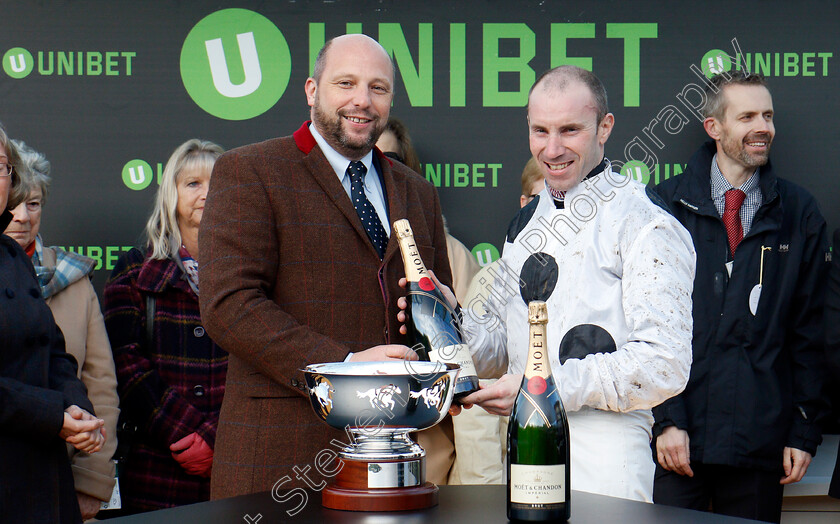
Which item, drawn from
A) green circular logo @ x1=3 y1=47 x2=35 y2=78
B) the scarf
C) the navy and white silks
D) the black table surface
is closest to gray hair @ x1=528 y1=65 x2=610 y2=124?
the navy and white silks

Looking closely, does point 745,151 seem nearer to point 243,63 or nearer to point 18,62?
point 243,63

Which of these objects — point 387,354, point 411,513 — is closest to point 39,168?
point 387,354

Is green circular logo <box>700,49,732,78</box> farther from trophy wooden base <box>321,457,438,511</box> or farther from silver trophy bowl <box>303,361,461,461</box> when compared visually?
trophy wooden base <box>321,457,438,511</box>

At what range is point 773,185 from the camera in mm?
3314

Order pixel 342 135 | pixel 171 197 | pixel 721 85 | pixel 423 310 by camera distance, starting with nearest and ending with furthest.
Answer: pixel 423 310, pixel 342 135, pixel 171 197, pixel 721 85

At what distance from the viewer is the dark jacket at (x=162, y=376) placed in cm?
301

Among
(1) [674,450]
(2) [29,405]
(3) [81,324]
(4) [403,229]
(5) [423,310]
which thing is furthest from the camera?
(1) [674,450]

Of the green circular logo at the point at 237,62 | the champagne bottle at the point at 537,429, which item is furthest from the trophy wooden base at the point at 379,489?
the green circular logo at the point at 237,62

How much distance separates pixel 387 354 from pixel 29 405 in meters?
1.06

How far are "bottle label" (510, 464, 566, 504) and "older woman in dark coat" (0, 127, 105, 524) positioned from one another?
4.62 ft

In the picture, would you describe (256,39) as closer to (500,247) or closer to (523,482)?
(500,247)

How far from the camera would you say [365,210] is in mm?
2211

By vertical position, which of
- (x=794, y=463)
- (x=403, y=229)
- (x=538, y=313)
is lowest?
(x=794, y=463)

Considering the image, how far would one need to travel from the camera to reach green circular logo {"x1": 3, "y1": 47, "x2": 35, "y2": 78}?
3439mm
